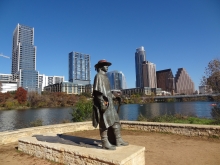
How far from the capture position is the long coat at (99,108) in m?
5.24

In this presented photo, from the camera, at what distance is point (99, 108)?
537 cm

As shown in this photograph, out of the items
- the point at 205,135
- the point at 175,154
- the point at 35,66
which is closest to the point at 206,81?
the point at 205,135

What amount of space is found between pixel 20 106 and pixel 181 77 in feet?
515

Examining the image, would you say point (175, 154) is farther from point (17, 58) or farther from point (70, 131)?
point (17, 58)

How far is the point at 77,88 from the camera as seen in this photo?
449 feet

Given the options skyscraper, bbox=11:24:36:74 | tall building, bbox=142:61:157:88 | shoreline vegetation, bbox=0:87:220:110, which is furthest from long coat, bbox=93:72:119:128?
tall building, bbox=142:61:157:88

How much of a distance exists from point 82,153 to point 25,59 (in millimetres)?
181934

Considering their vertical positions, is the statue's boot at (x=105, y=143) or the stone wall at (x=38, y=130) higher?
the statue's boot at (x=105, y=143)

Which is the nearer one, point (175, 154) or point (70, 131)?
point (175, 154)

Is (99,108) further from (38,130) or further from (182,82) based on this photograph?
(182,82)

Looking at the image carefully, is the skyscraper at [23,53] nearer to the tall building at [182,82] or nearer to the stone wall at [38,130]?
the tall building at [182,82]

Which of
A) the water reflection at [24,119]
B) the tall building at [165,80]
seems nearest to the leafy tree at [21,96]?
the water reflection at [24,119]

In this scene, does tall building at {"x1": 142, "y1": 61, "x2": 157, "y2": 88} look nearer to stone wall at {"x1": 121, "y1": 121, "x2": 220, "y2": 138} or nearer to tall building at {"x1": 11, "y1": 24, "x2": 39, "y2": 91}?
tall building at {"x1": 11, "y1": 24, "x2": 39, "y2": 91}

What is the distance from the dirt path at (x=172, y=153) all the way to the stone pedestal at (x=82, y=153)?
1.06 feet
